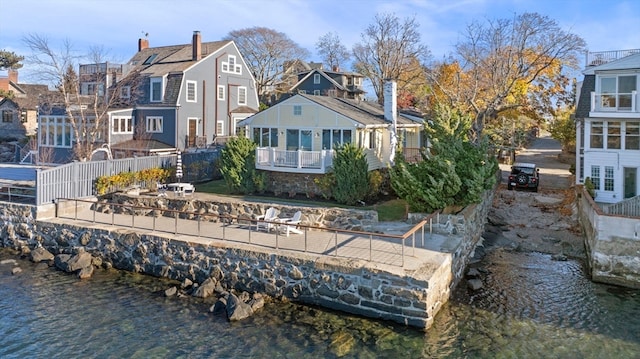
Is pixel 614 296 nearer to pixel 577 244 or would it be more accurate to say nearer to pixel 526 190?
pixel 577 244

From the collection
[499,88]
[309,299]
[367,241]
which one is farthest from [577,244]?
[499,88]

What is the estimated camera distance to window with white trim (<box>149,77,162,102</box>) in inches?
1443

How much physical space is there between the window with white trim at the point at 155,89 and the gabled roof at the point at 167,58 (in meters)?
0.48

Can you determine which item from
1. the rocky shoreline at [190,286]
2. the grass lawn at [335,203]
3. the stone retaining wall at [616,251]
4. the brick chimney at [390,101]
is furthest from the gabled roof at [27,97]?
the stone retaining wall at [616,251]

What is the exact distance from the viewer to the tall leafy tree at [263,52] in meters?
59.8

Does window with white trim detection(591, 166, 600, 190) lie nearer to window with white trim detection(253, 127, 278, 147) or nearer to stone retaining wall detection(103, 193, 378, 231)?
stone retaining wall detection(103, 193, 378, 231)

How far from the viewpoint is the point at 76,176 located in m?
22.6

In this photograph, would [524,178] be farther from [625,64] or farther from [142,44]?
[142,44]

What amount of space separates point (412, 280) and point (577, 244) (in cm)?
1090

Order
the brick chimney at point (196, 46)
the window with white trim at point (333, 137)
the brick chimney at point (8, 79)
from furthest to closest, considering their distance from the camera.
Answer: the brick chimney at point (8, 79) → the brick chimney at point (196, 46) → the window with white trim at point (333, 137)

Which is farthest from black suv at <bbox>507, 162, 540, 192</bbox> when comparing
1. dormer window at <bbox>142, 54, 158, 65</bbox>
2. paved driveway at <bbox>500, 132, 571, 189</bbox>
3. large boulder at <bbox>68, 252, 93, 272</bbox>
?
dormer window at <bbox>142, 54, 158, 65</bbox>

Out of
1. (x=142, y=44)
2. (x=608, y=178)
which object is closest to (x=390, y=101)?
(x=608, y=178)

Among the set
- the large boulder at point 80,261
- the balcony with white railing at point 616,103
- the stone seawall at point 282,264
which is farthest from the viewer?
the balcony with white railing at point 616,103

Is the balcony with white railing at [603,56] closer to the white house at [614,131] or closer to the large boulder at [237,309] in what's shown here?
the white house at [614,131]
